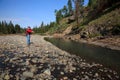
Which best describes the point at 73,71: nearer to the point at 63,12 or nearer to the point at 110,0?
the point at 110,0

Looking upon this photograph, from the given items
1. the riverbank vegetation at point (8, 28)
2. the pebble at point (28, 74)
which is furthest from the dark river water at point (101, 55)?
the riverbank vegetation at point (8, 28)

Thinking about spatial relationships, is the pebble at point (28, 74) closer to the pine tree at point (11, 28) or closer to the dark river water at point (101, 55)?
the dark river water at point (101, 55)

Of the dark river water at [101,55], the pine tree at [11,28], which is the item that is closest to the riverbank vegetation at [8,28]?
the pine tree at [11,28]

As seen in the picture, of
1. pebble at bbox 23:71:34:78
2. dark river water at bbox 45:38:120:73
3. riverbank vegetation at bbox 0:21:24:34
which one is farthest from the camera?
riverbank vegetation at bbox 0:21:24:34

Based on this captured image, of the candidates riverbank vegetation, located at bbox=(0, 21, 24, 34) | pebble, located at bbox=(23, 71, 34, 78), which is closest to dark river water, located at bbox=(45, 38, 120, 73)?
pebble, located at bbox=(23, 71, 34, 78)

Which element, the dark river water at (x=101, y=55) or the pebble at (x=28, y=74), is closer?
the pebble at (x=28, y=74)

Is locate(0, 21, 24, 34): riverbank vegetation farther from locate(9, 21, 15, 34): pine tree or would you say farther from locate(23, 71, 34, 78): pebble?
locate(23, 71, 34, 78): pebble

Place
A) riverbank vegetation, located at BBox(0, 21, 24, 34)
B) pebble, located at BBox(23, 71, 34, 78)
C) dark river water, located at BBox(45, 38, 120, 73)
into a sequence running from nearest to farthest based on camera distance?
pebble, located at BBox(23, 71, 34, 78), dark river water, located at BBox(45, 38, 120, 73), riverbank vegetation, located at BBox(0, 21, 24, 34)

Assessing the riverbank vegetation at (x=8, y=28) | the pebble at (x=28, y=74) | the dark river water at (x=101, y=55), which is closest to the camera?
the pebble at (x=28, y=74)

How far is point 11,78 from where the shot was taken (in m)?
8.49

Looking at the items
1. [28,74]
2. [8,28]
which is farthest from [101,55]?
[8,28]

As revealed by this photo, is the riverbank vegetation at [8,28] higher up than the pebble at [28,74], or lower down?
higher up

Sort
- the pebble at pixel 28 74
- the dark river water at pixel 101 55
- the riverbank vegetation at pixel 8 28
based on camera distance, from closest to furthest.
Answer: the pebble at pixel 28 74, the dark river water at pixel 101 55, the riverbank vegetation at pixel 8 28

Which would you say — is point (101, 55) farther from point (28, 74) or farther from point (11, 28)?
point (11, 28)
